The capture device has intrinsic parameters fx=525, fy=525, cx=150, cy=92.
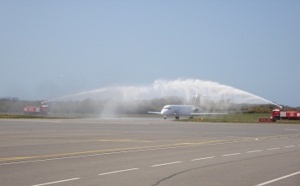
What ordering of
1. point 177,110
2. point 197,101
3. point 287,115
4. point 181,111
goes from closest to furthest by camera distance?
point 287,115, point 177,110, point 181,111, point 197,101

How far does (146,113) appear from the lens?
11025cm

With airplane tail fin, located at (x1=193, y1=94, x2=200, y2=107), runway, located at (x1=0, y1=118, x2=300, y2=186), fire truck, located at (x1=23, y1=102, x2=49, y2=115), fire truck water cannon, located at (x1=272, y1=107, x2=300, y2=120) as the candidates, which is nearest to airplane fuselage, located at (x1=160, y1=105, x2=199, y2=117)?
airplane tail fin, located at (x1=193, y1=94, x2=200, y2=107)

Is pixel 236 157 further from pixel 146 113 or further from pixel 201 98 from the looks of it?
pixel 146 113

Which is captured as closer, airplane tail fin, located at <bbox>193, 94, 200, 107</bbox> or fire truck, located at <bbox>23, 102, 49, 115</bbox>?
fire truck, located at <bbox>23, 102, 49, 115</bbox>

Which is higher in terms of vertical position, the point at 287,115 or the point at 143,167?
the point at 287,115

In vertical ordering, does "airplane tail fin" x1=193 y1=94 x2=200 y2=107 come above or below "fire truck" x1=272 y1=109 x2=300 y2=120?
above

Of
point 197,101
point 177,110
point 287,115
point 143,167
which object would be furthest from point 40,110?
point 143,167

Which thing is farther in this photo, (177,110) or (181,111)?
(181,111)

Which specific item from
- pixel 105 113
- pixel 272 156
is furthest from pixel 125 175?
pixel 105 113

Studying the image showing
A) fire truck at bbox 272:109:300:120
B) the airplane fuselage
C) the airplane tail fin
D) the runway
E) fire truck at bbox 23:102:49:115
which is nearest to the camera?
the runway

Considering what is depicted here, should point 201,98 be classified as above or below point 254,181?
above

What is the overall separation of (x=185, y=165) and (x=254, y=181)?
13.2 feet

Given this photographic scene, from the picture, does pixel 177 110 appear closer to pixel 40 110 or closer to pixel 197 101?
pixel 197 101

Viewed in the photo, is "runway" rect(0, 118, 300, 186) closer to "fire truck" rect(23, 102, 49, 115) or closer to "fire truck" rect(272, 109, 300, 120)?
"fire truck" rect(272, 109, 300, 120)
